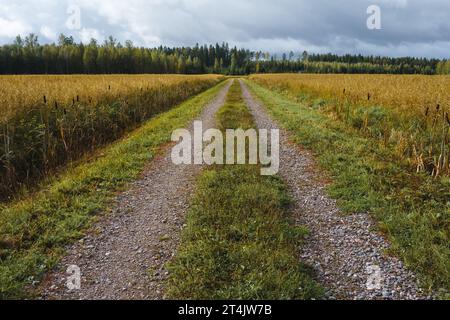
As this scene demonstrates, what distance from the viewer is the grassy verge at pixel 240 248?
3848 millimetres

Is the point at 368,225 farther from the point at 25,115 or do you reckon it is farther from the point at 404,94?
the point at 404,94

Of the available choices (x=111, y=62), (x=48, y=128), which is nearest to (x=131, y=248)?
(x=48, y=128)

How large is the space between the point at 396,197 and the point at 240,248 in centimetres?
364

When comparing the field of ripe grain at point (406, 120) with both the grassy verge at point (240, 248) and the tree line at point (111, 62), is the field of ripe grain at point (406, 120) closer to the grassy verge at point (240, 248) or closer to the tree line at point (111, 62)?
the grassy verge at point (240, 248)

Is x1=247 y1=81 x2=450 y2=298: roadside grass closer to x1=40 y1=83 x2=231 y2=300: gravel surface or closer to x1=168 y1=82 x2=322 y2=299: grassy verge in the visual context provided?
x1=168 y1=82 x2=322 y2=299: grassy verge

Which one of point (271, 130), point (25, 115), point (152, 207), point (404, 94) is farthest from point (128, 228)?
point (404, 94)

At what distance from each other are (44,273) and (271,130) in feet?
32.5

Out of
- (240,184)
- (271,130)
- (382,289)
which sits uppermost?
(271,130)

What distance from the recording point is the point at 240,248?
15.2 feet

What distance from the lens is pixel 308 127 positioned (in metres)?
12.7

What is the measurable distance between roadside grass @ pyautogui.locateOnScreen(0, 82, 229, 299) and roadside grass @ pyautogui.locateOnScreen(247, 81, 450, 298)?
16.0 feet

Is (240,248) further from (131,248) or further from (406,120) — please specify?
(406,120)

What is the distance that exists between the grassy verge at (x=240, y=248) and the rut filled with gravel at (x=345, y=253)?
247mm

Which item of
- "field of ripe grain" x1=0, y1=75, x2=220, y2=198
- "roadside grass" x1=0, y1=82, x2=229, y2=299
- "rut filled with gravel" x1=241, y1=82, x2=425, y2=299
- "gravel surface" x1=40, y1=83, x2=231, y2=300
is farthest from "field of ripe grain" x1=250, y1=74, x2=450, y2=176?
"field of ripe grain" x1=0, y1=75, x2=220, y2=198
